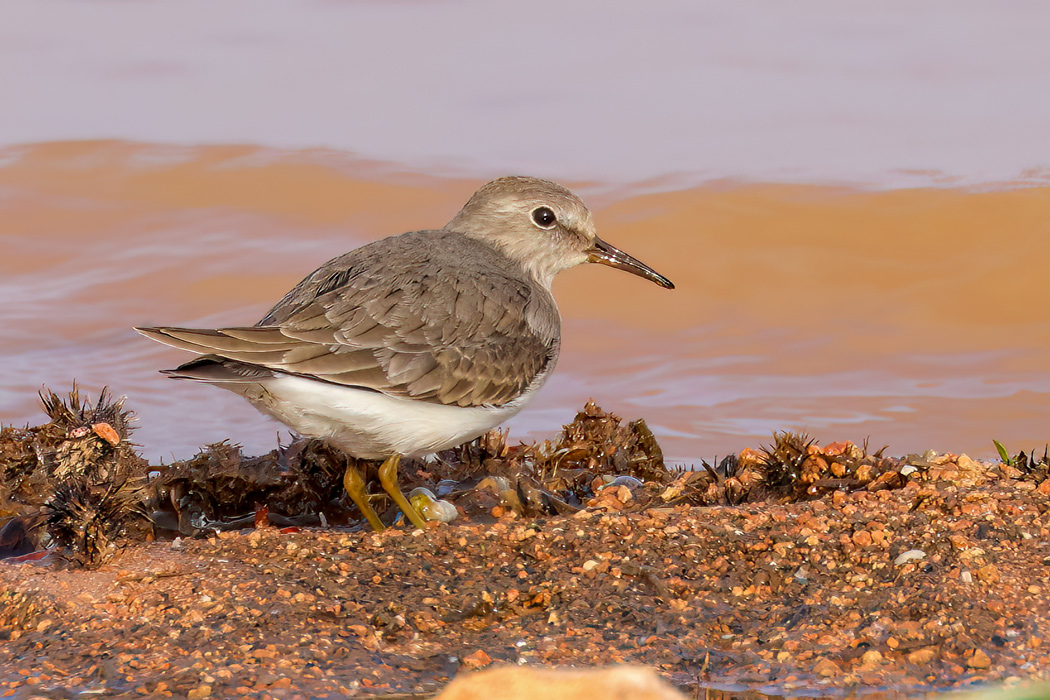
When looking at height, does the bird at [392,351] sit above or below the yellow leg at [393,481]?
above

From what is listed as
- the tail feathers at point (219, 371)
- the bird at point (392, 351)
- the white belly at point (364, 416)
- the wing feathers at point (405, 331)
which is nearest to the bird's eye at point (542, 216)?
the bird at point (392, 351)

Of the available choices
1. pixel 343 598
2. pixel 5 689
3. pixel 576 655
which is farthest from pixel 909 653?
pixel 5 689

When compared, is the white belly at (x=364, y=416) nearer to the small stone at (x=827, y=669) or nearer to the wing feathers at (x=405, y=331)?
the wing feathers at (x=405, y=331)

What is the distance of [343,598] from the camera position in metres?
5.67

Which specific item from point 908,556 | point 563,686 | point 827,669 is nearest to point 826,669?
point 827,669

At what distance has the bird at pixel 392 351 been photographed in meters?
6.25

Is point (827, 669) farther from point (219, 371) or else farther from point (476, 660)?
point (219, 371)

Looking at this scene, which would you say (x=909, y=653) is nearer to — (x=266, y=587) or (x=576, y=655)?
(x=576, y=655)

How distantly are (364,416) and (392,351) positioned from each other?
42 cm

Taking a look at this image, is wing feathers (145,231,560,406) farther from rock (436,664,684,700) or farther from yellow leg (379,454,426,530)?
rock (436,664,684,700)

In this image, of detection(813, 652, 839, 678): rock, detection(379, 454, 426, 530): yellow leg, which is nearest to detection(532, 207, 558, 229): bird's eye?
detection(379, 454, 426, 530): yellow leg

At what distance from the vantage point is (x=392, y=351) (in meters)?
6.49

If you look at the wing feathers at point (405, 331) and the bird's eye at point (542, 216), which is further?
the bird's eye at point (542, 216)

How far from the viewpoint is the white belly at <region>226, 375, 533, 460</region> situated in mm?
6316
